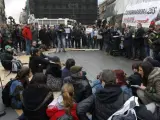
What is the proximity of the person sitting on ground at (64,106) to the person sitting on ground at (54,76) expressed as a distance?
11.7ft

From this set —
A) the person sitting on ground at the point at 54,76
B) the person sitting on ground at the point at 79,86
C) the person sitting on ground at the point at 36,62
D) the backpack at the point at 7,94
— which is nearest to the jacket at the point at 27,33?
the person sitting on ground at the point at 36,62

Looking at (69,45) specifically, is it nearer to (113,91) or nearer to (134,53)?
(134,53)

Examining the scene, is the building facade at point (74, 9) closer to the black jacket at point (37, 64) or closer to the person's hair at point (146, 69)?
the black jacket at point (37, 64)

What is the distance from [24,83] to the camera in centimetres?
753

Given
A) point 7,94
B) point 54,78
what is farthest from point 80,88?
point 54,78

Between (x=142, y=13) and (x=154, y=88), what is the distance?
12512 millimetres

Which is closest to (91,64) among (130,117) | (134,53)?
(134,53)

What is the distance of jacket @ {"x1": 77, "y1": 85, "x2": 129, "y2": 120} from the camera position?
4773 mm

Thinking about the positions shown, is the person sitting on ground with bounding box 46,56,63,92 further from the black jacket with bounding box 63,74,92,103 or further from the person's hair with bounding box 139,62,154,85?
the person's hair with bounding box 139,62,154,85

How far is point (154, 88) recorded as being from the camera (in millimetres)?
4961

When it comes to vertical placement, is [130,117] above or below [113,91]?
below

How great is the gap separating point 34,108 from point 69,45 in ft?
57.9

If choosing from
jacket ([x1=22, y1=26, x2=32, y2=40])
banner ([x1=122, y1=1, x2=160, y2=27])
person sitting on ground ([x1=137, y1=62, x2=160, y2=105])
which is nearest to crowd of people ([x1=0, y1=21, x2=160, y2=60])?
jacket ([x1=22, y1=26, x2=32, y2=40])

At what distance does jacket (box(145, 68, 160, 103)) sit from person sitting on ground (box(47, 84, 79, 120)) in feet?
3.81
